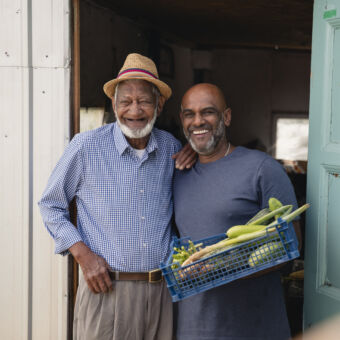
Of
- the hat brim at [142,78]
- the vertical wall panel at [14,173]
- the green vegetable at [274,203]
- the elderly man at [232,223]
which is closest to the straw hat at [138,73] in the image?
the hat brim at [142,78]

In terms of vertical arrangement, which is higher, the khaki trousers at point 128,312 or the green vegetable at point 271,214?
the green vegetable at point 271,214

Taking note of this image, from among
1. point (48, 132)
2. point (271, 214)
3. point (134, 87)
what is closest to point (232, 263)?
point (271, 214)

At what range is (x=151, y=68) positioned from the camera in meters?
3.07

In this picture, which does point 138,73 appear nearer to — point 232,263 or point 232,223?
point 232,223

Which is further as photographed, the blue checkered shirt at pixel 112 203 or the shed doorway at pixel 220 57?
the shed doorway at pixel 220 57

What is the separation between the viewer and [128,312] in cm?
281

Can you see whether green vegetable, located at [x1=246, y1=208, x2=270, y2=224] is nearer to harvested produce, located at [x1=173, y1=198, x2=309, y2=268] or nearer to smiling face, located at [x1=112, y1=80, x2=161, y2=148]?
harvested produce, located at [x1=173, y1=198, x2=309, y2=268]

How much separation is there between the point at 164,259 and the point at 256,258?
75 cm

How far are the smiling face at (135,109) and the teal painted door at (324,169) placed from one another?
0.99 m

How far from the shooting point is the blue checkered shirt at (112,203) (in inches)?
111

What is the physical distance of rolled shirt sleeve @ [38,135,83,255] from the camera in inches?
111

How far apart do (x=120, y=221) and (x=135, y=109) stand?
2.20 feet

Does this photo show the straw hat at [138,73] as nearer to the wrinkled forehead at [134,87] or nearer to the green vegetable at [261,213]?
the wrinkled forehead at [134,87]

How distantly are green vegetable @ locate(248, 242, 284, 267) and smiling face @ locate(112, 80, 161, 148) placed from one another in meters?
1.04
